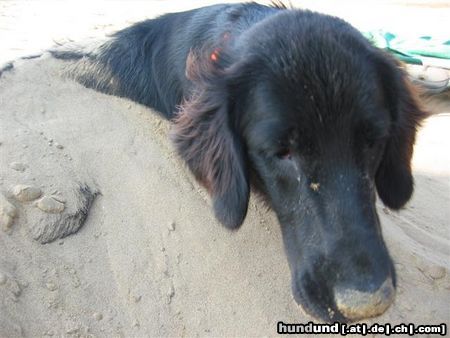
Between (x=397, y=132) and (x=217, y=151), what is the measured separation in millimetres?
920

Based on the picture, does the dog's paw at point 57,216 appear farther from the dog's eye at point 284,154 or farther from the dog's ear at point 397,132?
the dog's ear at point 397,132

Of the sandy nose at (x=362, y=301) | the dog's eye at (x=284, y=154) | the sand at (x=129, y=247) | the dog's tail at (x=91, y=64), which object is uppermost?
the dog's eye at (x=284, y=154)

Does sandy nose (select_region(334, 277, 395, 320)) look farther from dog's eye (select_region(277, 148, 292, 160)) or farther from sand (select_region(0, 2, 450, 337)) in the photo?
sand (select_region(0, 2, 450, 337))

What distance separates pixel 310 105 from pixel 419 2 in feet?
27.0

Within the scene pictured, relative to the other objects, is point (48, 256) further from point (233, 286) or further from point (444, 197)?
point (444, 197)

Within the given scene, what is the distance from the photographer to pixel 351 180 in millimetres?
2230

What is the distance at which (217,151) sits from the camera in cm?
261

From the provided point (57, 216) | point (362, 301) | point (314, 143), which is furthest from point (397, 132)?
point (57, 216)

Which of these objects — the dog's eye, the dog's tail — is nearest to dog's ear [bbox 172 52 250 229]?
the dog's eye

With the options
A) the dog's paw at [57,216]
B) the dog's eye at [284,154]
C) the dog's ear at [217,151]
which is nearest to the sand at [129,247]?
the dog's paw at [57,216]

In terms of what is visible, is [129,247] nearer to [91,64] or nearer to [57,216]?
[57,216]

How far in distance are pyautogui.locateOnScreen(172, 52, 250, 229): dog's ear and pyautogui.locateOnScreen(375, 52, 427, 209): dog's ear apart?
2.47ft

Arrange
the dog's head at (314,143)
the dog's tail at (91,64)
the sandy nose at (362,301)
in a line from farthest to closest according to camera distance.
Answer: the dog's tail at (91,64) → the dog's head at (314,143) → the sandy nose at (362,301)

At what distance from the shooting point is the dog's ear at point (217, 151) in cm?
256
